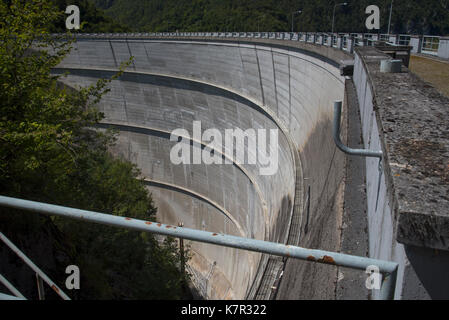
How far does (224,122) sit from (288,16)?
3227 cm

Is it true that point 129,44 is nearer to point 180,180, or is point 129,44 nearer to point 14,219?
point 180,180

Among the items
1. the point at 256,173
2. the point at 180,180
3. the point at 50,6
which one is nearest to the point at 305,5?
the point at 180,180

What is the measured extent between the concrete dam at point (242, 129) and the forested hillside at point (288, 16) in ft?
57.2

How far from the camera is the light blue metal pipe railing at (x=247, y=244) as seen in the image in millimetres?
1151

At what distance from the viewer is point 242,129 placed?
2236 cm

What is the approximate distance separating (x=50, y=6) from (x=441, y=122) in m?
6.93

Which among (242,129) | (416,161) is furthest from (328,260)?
A: (242,129)

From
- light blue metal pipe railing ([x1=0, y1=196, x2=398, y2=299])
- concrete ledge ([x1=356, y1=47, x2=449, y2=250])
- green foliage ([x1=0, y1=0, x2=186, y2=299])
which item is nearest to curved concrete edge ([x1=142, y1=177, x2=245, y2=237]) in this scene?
green foliage ([x1=0, y1=0, x2=186, y2=299])

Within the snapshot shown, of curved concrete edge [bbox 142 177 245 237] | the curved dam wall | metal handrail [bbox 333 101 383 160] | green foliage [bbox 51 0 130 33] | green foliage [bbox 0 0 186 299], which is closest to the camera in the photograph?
metal handrail [bbox 333 101 383 160]

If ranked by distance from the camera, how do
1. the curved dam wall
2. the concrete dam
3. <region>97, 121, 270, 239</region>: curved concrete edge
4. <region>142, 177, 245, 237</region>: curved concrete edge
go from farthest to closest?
<region>142, 177, 245, 237</region>: curved concrete edge < <region>97, 121, 270, 239</region>: curved concrete edge < the curved dam wall < the concrete dam

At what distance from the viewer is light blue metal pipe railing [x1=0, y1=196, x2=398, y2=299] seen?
1151mm

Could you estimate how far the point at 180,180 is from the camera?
29.4m

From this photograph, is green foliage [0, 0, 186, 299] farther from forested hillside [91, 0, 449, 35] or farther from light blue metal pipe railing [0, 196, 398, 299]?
forested hillside [91, 0, 449, 35]

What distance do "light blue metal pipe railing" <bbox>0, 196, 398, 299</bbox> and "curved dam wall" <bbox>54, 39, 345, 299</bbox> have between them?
82.7 inches
